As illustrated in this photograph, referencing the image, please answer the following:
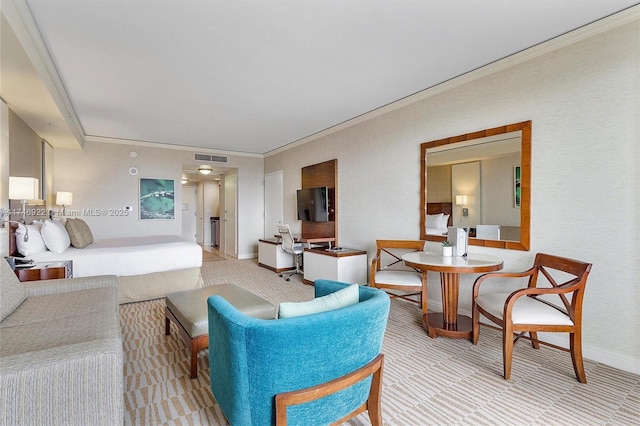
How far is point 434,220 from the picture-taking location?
355 centimetres

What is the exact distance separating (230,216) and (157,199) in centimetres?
192

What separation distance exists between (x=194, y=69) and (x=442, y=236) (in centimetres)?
326

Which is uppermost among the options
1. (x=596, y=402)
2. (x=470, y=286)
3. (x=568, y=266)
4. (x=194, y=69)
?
(x=194, y=69)

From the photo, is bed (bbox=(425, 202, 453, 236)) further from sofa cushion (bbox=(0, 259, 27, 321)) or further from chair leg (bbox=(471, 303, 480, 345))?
sofa cushion (bbox=(0, 259, 27, 321))

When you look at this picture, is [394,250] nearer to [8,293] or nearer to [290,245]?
[290,245]

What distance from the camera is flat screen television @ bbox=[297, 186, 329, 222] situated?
521cm

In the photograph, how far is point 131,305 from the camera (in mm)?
3680

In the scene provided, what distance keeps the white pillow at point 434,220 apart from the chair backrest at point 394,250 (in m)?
0.24

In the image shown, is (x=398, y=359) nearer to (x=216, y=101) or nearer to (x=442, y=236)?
(x=442, y=236)

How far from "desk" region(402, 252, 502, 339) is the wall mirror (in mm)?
369

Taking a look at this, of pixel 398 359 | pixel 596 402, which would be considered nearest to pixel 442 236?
pixel 398 359

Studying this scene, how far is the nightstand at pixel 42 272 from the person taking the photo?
2.75 metres

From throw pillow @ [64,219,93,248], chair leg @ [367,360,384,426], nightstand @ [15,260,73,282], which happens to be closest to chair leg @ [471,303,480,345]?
chair leg @ [367,360,384,426]

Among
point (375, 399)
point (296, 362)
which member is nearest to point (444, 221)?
point (375, 399)
